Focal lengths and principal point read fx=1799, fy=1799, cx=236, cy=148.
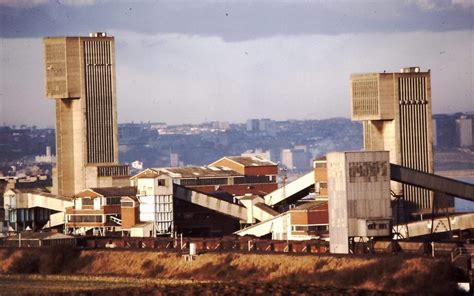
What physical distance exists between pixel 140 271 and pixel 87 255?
7174mm

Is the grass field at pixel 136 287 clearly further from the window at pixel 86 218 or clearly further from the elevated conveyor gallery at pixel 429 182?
the window at pixel 86 218

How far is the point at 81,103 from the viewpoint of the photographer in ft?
533

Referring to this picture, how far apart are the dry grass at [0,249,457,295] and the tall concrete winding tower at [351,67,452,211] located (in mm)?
35854

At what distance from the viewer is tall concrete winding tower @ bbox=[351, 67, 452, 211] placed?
145m

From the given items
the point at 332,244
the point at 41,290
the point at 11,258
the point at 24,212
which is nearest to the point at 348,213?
the point at 332,244

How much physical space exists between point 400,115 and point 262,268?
44.5 m

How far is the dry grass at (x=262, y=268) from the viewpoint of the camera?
9188 centimetres

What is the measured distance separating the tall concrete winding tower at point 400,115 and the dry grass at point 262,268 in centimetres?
3585

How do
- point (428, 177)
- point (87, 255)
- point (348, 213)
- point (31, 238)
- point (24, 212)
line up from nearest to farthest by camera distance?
point (348, 213)
point (428, 177)
point (87, 255)
point (31, 238)
point (24, 212)

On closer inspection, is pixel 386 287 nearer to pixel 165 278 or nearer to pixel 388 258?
pixel 388 258

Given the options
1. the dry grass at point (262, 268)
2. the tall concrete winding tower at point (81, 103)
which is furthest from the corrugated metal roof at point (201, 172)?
the dry grass at point (262, 268)

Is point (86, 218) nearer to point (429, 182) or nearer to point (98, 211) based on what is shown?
point (98, 211)

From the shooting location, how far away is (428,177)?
10981cm

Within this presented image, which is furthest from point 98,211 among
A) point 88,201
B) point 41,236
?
point 41,236
